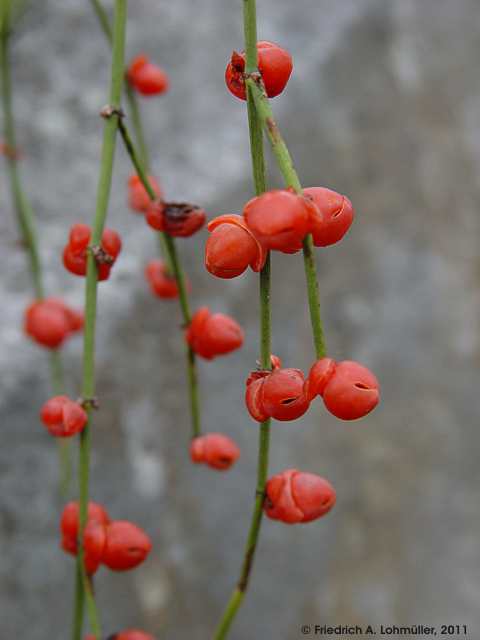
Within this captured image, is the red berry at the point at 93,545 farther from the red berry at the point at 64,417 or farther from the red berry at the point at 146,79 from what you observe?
the red berry at the point at 146,79

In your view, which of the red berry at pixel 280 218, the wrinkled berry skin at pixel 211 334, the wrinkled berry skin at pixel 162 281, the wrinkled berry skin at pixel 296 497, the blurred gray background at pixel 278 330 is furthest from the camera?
the blurred gray background at pixel 278 330

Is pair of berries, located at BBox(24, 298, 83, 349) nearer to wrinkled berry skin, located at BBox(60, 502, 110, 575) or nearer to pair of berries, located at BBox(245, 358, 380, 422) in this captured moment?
wrinkled berry skin, located at BBox(60, 502, 110, 575)

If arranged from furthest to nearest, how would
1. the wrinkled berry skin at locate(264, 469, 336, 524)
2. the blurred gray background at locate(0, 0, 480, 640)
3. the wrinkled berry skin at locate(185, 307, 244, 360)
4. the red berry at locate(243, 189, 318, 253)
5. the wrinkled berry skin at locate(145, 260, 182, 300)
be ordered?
the blurred gray background at locate(0, 0, 480, 640)
the wrinkled berry skin at locate(145, 260, 182, 300)
the wrinkled berry skin at locate(185, 307, 244, 360)
the wrinkled berry skin at locate(264, 469, 336, 524)
the red berry at locate(243, 189, 318, 253)

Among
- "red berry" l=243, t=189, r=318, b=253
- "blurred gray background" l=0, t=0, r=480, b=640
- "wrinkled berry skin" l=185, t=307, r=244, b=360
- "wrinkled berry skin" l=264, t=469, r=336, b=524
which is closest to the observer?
"red berry" l=243, t=189, r=318, b=253

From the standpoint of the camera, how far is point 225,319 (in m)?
0.73

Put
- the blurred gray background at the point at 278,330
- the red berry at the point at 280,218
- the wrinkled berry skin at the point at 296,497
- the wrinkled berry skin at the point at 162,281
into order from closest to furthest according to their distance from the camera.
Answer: the red berry at the point at 280,218 → the wrinkled berry skin at the point at 296,497 → the wrinkled berry skin at the point at 162,281 → the blurred gray background at the point at 278,330

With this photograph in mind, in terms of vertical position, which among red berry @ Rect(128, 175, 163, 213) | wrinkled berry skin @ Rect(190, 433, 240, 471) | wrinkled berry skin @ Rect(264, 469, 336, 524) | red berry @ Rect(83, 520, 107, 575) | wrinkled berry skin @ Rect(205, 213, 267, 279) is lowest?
red berry @ Rect(83, 520, 107, 575)

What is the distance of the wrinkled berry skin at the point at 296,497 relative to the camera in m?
0.58

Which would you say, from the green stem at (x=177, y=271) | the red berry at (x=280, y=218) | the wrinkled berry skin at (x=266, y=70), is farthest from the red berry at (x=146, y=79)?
the red berry at (x=280, y=218)

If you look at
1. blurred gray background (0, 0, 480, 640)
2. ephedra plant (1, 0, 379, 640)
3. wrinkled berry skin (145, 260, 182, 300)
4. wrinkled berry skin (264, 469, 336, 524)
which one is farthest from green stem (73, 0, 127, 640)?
blurred gray background (0, 0, 480, 640)

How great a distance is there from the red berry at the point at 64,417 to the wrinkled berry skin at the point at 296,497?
0.14m

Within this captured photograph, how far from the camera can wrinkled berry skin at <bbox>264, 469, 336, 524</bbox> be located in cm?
58

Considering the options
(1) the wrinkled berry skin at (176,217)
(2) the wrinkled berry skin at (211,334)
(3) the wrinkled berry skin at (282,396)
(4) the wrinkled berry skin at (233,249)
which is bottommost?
(3) the wrinkled berry skin at (282,396)

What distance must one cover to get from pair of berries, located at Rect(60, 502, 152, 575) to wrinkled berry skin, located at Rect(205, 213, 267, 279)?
267 millimetres
